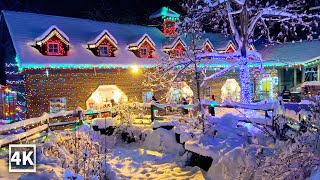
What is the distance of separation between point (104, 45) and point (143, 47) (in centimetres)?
300

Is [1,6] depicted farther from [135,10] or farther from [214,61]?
[214,61]

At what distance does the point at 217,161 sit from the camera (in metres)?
7.64

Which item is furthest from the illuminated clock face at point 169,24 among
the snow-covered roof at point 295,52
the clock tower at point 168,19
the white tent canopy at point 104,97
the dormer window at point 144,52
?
the snow-covered roof at point 295,52

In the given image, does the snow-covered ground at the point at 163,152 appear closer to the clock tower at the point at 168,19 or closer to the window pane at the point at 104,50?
the window pane at the point at 104,50

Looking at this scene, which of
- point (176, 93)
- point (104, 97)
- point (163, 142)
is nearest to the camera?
point (163, 142)

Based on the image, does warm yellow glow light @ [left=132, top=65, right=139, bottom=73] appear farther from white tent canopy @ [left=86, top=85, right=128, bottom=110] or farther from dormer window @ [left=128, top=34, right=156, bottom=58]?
white tent canopy @ [left=86, top=85, right=128, bottom=110]

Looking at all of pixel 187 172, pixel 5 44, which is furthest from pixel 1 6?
pixel 187 172

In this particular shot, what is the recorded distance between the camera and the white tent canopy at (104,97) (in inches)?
784

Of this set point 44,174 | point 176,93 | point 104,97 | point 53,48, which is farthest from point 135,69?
point 44,174

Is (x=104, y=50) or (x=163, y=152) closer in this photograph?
(x=163, y=152)

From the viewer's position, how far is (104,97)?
2139 centimetres

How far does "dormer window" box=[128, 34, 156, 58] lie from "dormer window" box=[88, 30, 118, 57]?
1.45 metres

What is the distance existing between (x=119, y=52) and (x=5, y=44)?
272 inches

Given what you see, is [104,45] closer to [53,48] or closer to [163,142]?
[53,48]
